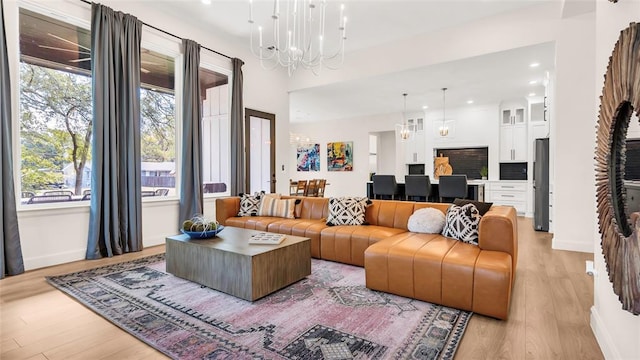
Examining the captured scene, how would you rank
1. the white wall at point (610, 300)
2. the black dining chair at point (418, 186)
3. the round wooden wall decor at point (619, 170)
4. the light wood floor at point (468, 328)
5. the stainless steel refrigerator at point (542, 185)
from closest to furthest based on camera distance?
the round wooden wall decor at point (619, 170), the white wall at point (610, 300), the light wood floor at point (468, 328), the stainless steel refrigerator at point (542, 185), the black dining chair at point (418, 186)

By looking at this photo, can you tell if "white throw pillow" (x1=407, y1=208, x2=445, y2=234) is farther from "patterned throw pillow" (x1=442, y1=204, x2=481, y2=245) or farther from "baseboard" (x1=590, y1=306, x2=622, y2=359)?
"baseboard" (x1=590, y1=306, x2=622, y2=359)

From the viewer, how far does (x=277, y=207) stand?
443cm

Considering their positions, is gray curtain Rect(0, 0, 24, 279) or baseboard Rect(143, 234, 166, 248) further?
baseboard Rect(143, 234, 166, 248)

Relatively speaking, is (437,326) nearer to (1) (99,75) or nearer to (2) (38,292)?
(2) (38,292)

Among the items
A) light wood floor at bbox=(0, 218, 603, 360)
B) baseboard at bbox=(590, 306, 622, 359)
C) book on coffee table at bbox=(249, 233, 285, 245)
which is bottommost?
light wood floor at bbox=(0, 218, 603, 360)

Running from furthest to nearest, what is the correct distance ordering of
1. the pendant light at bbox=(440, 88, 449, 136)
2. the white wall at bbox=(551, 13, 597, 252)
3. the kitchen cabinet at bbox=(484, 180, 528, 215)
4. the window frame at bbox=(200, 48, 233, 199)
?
the kitchen cabinet at bbox=(484, 180, 528, 215)
the pendant light at bbox=(440, 88, 449, 136)
the window frame at bbox=(200, 48, 233, 199)
the white wall at bbox=(551, 13, 597, 252)

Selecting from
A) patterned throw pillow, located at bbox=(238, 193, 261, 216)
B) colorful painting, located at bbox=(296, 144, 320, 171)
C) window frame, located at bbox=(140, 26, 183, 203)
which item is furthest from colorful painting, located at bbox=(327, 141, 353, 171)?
window frame, located at bbox=(140, 26, 183, 203)

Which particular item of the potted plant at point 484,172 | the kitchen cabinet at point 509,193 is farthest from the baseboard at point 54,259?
the potted plant at point 484,172

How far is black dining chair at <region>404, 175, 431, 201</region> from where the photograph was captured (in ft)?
19.1

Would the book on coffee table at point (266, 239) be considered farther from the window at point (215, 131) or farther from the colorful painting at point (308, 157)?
the colorful painting at point (308, 157)

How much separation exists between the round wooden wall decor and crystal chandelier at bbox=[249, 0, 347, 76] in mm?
2610

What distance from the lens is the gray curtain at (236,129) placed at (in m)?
5.47

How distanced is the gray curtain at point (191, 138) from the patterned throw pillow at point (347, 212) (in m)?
2.32

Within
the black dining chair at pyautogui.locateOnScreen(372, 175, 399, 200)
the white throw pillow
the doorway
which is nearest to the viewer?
the white throw pillow
